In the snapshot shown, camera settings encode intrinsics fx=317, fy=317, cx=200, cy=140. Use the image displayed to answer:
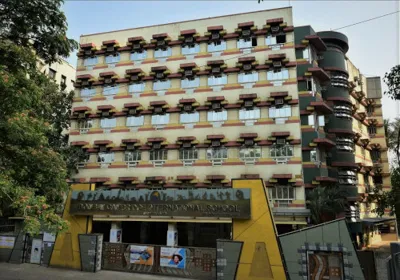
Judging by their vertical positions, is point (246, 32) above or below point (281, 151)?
above

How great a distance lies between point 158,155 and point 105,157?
6.40m

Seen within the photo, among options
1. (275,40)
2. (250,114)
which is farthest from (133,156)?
(275,40)

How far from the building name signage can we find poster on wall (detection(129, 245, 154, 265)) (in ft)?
8.71

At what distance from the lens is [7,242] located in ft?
79.0

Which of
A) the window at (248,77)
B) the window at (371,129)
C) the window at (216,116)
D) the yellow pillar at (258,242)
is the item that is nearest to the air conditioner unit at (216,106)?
the window at (216,116)

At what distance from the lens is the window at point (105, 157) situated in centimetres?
3569

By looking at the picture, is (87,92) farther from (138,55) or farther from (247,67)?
(247,67)

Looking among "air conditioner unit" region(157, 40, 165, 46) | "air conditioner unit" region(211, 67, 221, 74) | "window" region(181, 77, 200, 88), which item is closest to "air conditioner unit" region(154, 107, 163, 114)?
"window" region(181, 77, 200, 88)

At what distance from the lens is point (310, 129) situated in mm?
31516

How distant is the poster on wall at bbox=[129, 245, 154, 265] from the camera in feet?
69.1

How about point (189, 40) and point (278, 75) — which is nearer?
point (278, 75)

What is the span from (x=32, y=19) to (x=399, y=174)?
24817mm

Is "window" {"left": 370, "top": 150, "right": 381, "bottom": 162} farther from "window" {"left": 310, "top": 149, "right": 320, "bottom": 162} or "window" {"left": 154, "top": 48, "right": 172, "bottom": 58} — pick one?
"window" {"left": 154, "top": 48, "right": 172, "bottom": 58}

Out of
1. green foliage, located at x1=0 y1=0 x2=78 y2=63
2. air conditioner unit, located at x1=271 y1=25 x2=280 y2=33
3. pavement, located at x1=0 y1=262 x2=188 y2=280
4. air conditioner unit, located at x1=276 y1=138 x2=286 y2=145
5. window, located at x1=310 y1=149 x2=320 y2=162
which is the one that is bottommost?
pavement, located at x1=0 y1=262 x2=188 y2=280
